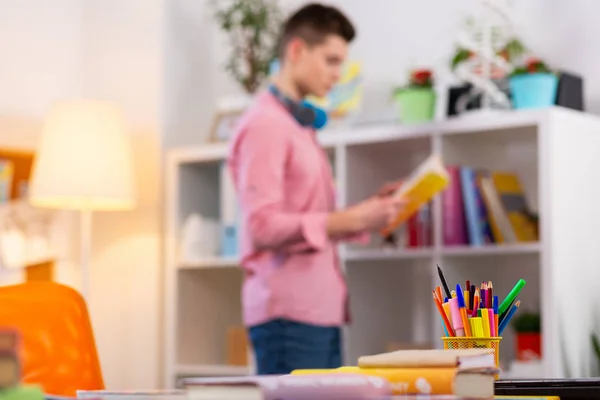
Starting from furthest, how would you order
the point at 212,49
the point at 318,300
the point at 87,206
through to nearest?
the point at 212,49, the point at 87,206, the point at 318,300

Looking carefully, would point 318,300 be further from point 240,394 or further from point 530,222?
point 240,394

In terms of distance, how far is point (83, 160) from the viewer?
416 cm

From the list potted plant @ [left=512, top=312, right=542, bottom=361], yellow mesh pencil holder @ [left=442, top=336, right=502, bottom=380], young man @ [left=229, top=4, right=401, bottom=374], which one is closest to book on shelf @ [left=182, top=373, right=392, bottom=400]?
yellow mesh pencil holder @ [left=442, top=336, right=502, bottom=380]

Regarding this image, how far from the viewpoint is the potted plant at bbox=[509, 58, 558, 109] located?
3482 mm

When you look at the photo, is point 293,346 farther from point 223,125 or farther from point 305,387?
point 305,387

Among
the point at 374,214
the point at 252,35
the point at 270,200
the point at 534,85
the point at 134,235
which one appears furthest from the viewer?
the point at 134,235

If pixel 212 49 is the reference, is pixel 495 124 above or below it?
below

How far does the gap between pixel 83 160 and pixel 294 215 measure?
1366mm

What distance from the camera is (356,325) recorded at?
3846mm

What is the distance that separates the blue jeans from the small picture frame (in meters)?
1.34

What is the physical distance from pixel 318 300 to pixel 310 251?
0.13 metres

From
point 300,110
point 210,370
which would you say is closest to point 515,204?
point 300,110

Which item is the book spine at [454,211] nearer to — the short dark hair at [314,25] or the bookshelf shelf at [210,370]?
the short dark hair at [314,25]

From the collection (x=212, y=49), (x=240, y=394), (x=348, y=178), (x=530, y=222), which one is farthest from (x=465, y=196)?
(x=240, y=394)
